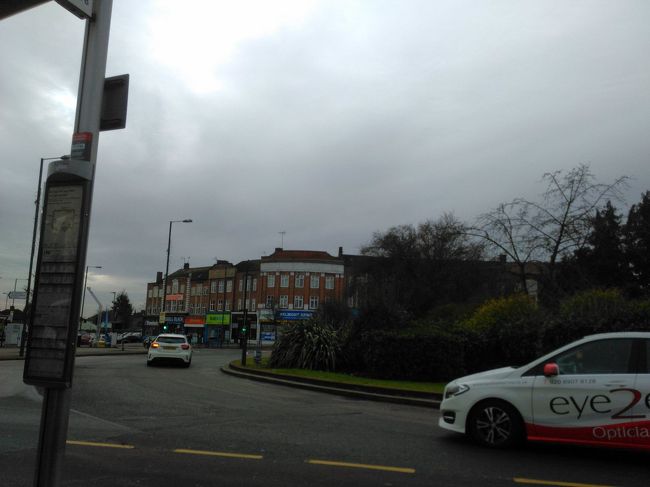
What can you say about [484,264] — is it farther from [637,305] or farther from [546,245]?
[637,305]

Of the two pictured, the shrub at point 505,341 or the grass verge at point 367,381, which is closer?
the grass verge at point 367,381

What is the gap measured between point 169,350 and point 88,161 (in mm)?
20867

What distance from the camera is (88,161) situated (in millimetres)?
3553

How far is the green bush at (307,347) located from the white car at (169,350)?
423 centimetres

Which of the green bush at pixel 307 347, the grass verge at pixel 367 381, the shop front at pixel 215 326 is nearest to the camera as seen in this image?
the grass verge at pixel 367 381

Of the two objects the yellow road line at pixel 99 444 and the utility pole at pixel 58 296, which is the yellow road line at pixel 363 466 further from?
the utility pole at pixel 58 296

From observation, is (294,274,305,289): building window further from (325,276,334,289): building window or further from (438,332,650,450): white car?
(438,332,650,450): white car

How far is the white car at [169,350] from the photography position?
23.2 meters

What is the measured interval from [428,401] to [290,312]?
66678 millimetres

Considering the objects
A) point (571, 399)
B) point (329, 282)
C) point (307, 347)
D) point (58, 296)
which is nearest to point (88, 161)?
point (58, 296)

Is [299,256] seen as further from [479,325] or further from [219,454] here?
[219,454]

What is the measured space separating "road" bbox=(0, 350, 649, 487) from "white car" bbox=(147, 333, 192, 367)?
11188 millimetres

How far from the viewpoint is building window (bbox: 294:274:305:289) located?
81.9m

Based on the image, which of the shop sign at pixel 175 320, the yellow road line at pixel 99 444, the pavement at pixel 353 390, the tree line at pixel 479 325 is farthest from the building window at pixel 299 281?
the yellow road line at pixel 99 444
